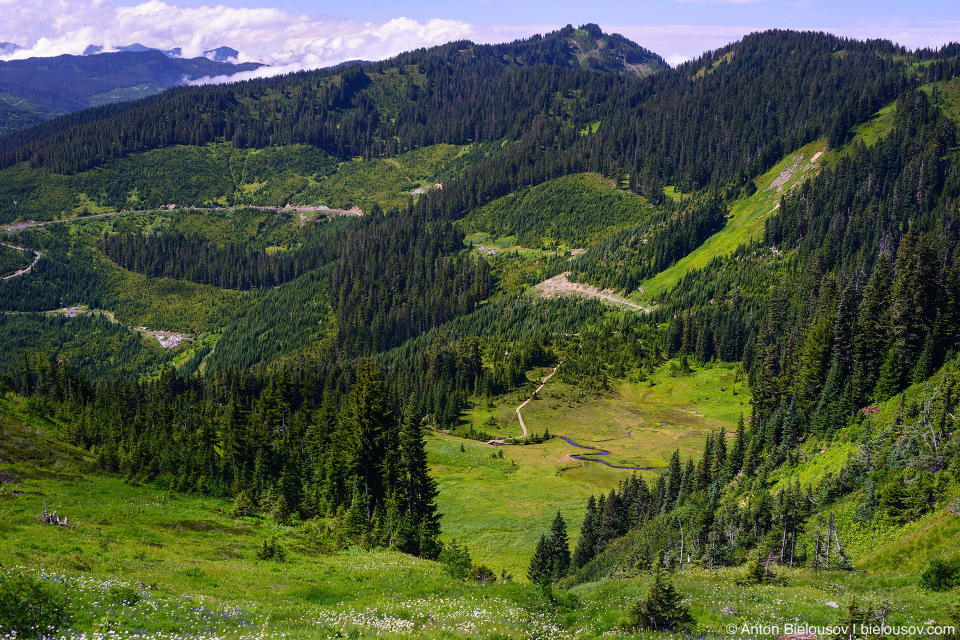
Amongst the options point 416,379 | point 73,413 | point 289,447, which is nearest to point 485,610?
point 289,447

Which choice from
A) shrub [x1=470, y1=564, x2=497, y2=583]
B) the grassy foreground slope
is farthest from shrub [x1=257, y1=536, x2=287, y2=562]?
shrub [x1=470, y1=564, x2=497, y2=583]

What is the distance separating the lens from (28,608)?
66.7 ft

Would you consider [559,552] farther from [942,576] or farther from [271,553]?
[942,576]

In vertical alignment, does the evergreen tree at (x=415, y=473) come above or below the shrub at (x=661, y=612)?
below

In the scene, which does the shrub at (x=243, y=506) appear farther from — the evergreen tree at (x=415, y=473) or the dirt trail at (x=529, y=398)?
the dirt trail at (x=529, y=398)

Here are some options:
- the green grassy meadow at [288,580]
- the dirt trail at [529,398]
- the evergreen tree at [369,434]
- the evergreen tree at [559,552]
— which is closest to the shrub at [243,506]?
the green grassy meadow at [288,580]

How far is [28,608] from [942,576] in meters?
41.5

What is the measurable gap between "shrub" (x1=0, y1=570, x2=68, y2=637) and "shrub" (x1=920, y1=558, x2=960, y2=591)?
39849mm

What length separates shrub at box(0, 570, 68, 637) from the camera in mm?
19641

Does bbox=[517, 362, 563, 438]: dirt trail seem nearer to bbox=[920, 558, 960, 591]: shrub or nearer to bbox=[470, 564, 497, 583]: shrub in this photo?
bbox=[470, 564, 497, 583]: shrub

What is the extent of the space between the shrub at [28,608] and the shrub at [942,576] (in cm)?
3985

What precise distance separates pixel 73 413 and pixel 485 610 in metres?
Answer: 87.1

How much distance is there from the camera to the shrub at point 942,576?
2914 cm

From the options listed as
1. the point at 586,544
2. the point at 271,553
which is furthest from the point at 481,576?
the point at 586,544
